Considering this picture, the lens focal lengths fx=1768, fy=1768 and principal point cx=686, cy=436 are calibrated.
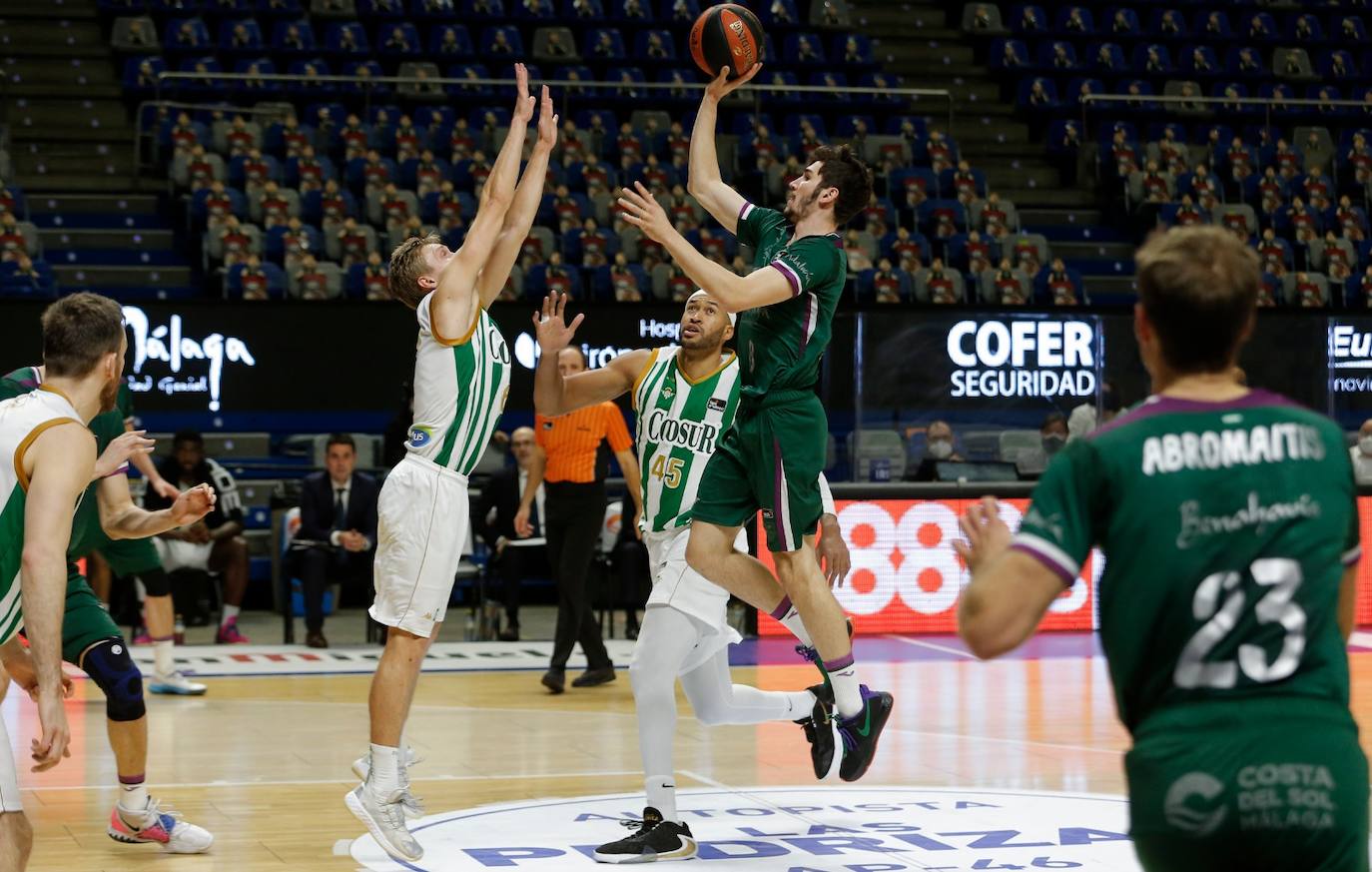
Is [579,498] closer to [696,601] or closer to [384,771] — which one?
[696,601]

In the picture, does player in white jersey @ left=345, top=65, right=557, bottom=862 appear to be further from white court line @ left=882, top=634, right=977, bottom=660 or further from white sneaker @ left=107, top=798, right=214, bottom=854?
A: white court line @ left=882, top=634, right=977, bottom=660


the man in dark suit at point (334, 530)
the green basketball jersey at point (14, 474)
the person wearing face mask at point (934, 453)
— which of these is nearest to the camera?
the green basketball jersey at point (14, 474)

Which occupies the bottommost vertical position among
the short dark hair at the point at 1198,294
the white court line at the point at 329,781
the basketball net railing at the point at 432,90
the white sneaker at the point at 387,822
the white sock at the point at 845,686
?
the white court line at the point at 329,781

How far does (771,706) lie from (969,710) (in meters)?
3.14

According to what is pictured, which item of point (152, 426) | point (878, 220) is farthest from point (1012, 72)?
point (152, 426)

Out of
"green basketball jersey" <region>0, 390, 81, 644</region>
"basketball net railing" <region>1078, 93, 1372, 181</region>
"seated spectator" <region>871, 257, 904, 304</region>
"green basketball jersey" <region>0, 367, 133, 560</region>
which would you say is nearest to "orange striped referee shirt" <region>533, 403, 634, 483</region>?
"green basketball jersey" <region>0, 367, 133, 560</region>

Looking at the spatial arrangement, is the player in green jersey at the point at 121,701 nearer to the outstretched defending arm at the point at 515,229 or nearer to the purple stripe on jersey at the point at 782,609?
the outstretched defending arm at the point at 515,229

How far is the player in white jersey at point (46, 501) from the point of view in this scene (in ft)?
12.6

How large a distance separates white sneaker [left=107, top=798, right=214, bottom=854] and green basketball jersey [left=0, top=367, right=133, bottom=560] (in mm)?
935

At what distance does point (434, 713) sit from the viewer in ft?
31.0

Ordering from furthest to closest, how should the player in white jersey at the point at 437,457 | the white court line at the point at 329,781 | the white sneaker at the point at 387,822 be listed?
1. the white court line at the point at 329,781
2. the player in white jersey at the point at 437,457
3. the white sneaker at the point at 387,822

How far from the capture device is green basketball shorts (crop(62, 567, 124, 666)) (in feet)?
19.8

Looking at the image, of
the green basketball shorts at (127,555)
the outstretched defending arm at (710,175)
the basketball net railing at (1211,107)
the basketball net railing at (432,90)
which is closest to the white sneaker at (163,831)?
the outstretched defending arm at (710,175)

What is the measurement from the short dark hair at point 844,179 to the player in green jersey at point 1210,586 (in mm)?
3276
